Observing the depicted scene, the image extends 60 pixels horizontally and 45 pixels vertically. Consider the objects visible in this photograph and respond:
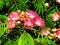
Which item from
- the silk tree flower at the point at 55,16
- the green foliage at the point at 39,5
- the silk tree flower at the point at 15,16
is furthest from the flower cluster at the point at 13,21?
the silk tree flower at the point at 55,16

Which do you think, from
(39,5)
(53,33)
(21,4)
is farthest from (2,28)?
(53,33)

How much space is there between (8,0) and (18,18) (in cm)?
35

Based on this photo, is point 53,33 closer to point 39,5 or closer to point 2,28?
point 39,5

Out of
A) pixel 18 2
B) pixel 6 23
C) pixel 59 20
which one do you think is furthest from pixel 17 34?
pixel 59 20

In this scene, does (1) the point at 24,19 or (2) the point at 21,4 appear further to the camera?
(2) the point at 21,4

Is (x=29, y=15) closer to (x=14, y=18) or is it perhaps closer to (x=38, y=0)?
(x=14, y=18)

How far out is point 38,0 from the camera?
2564mm

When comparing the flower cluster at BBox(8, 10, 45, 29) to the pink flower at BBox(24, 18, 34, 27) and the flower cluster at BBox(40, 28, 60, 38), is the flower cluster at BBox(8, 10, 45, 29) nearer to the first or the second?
the pink flower at BBox(24, 18, 34, 27)

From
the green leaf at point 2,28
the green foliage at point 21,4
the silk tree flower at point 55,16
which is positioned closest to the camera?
the green leaf at point 2,28

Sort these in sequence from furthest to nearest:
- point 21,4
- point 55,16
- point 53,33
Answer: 1. point 55,16
2. point 53,33
3. point 21,4

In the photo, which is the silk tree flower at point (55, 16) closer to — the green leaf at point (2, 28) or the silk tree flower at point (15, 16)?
the silk tree flower at point (15, 16)

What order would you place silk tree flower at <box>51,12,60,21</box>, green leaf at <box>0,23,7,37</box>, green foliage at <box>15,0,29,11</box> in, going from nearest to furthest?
green leaf at <box>0,23,7,37</box>
green foliage at <box>15,0,29,11</box>
silk tree flower at <box>51,12,60,21</box>

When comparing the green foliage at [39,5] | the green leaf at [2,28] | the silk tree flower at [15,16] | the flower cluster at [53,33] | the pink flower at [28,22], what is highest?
the green foliage at [39,5]

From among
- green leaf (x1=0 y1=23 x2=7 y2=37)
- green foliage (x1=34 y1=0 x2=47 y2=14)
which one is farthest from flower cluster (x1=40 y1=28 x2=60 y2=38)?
green leaf (x1=0 y1=23 x2=7 y2=37)
